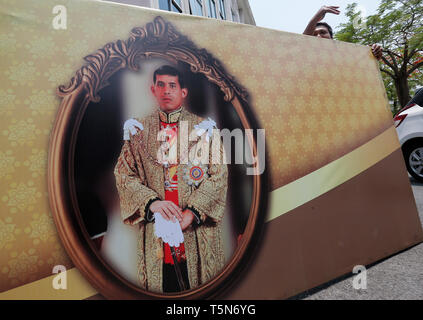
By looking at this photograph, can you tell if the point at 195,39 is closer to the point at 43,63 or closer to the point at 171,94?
the point at 171,94

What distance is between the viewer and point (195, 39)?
1647 mm

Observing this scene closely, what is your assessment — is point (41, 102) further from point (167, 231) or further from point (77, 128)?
point (167, 231)

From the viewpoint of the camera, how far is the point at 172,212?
4.67ft

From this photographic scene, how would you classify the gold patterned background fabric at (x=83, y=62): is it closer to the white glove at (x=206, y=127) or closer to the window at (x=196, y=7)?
the white glove at (x=206, y=127)

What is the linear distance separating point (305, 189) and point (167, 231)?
3.74ft

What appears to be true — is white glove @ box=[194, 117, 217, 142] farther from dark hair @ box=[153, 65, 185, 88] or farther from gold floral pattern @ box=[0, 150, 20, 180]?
gold floral pattern @ box=[0, 150, 20, 180]

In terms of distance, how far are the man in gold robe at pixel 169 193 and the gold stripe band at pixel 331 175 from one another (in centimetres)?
47

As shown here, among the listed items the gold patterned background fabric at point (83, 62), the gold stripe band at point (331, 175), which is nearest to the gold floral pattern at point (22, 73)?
the gold patterned background fabric at point (83, 62)

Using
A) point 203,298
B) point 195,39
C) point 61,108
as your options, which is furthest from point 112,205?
point 195,39

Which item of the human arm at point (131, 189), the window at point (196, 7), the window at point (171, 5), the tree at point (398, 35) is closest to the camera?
the human arm at point (131, 189)

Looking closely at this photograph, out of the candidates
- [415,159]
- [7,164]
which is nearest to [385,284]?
[7,164]

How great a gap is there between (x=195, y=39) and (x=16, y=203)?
1506mm

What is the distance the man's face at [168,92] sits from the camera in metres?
1.52

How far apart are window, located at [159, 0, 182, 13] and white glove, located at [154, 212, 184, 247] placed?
4.73m
